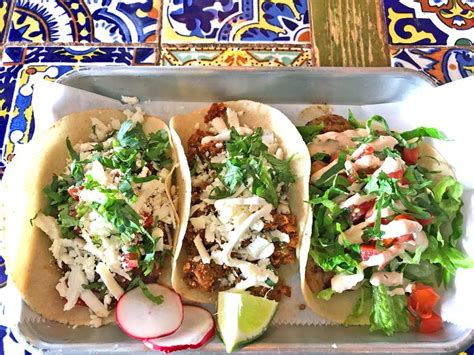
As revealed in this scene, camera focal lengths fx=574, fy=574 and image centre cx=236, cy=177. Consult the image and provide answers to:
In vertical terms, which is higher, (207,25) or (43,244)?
(207,25)

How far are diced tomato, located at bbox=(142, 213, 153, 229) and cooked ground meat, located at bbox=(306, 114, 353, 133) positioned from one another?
2.44 ft

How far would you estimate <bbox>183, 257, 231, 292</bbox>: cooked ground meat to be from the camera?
1967 millimetres

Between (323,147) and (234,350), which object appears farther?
(323,147)

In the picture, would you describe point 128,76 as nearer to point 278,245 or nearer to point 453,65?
point 278,245

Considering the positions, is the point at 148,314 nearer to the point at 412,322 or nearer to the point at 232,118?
the point at 232,118

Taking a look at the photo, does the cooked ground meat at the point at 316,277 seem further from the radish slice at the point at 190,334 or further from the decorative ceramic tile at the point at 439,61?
the decorative ceramic tile at the point at 439,61

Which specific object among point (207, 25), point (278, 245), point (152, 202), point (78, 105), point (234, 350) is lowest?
point (234, 350)

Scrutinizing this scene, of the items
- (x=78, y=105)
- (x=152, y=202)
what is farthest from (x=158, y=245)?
(x=78, y=105)

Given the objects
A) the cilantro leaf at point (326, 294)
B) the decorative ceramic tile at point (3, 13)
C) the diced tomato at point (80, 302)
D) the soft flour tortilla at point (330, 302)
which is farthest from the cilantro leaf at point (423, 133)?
the decorative ceramic tile at point (3, 13)

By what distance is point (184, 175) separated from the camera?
2.09 meters

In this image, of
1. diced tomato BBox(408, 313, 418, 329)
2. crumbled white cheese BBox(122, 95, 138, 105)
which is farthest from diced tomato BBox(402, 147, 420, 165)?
crumbled white cheese BBox(122, 95, 138, 105)

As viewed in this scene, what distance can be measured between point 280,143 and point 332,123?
0.24m

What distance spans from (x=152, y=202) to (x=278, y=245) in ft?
1.55

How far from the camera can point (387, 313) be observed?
1939mm
